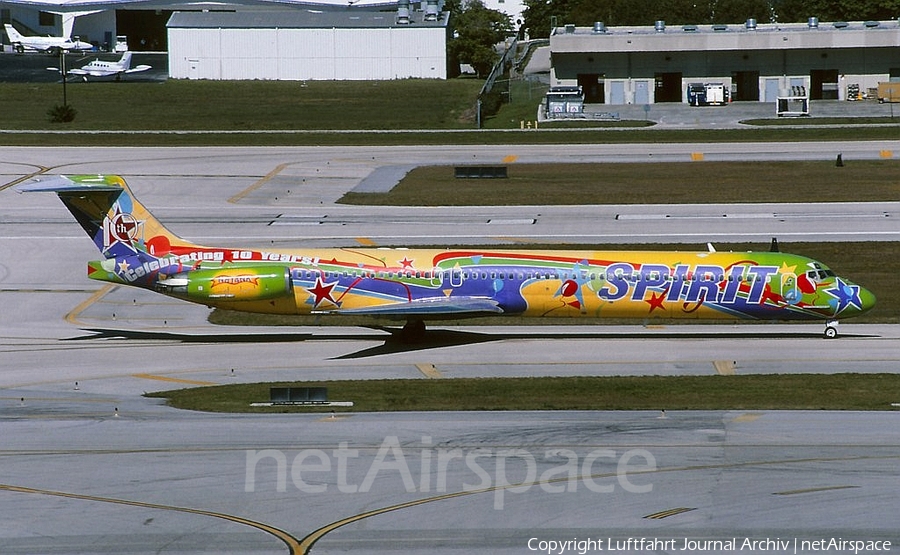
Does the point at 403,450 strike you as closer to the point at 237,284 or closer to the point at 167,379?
the point at 167,379

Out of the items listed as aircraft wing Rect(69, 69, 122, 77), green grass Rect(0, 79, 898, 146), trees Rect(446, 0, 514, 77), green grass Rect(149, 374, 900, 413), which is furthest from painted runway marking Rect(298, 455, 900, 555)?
aircraft wing Rect(69, 69, 122, 77)

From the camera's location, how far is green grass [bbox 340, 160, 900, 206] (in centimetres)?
6700

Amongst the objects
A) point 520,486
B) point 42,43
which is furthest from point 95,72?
point 520,486

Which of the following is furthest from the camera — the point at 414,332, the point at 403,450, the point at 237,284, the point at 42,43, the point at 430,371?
the point at 42,43

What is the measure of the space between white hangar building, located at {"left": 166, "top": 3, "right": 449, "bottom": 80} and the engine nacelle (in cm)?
8802

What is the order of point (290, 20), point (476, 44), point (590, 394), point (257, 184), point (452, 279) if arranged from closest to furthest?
point (590, 394)
point (452, 279)
point (257, 184)
point (290, 20)
point (476, 44)

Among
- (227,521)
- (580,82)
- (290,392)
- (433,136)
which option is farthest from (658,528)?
(580,82)

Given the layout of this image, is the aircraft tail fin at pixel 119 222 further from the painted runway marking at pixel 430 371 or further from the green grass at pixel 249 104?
the green grass at pixel 249 104

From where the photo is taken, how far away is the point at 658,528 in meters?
21.6

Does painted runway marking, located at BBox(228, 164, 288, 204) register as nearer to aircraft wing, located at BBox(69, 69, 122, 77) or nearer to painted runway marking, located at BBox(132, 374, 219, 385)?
painted runway marking, located at BBox(132, 374, 219, 385)

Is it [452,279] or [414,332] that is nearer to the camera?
[452,279]

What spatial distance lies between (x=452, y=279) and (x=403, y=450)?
13.5 metres

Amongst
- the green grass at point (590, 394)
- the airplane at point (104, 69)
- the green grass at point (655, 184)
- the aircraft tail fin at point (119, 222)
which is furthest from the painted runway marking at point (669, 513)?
the airplane at point (104, 69)

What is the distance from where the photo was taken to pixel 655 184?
71.6 metres
